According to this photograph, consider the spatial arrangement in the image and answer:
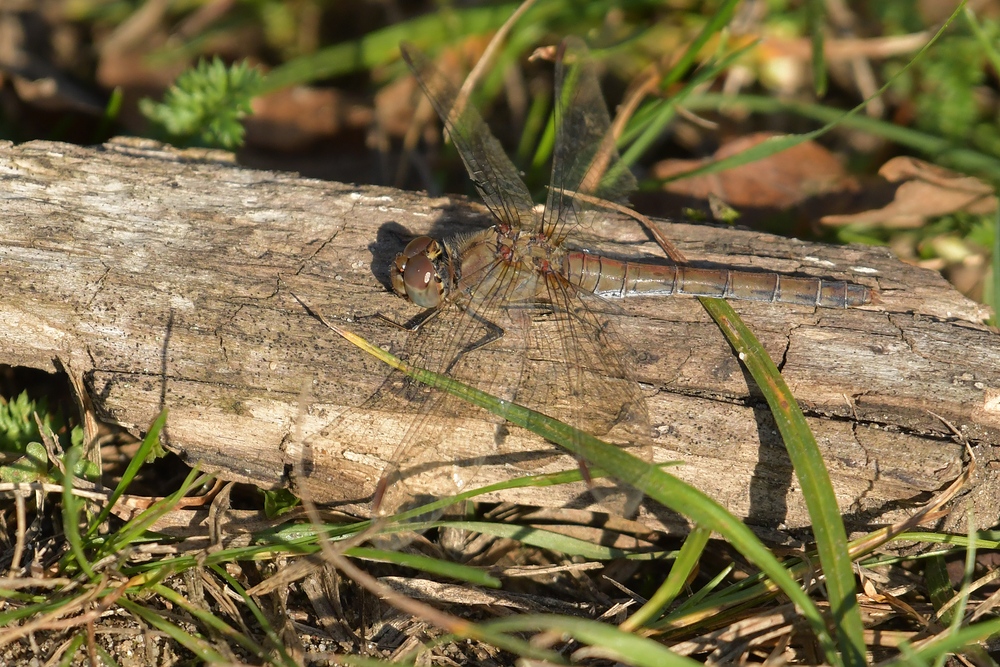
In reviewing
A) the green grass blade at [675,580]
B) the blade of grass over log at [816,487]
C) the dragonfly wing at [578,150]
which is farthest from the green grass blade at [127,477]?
the blade of grass over log at [816,487]

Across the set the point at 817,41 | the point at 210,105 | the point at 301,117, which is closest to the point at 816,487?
the point at 817,41

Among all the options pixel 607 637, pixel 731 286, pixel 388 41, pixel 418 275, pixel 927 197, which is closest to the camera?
pixel 607 637

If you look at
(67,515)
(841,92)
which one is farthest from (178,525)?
(841,92)

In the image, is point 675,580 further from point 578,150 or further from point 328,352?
point 578,150

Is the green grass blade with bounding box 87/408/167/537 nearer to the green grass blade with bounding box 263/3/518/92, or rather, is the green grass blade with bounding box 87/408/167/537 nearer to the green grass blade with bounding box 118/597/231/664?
the green grass blade with bounding box 118/597/231/664

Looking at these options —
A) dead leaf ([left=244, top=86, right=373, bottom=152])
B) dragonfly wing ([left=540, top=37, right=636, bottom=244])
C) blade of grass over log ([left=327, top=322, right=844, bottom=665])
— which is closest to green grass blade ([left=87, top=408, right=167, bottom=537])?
blade of grass over log ([left=327, top=322, right=844, bottom=665])

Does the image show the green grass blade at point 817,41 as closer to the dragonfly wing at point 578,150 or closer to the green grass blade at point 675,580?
the dragonfly wing at point 578,150
